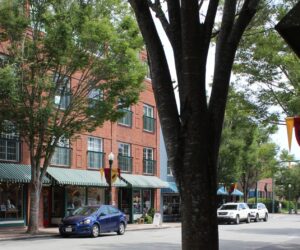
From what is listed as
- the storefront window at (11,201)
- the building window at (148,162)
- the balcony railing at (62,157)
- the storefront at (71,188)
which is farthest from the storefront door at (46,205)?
the building window at (148,162)

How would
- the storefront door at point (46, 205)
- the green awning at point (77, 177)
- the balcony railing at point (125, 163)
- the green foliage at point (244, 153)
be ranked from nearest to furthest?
the green awning at point (77, 177) → the storefront door at point (46, 205) → the balcony railing at point (125, 163) → the green foliage at point (244, 153)

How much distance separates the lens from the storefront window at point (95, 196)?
34625 millimetres

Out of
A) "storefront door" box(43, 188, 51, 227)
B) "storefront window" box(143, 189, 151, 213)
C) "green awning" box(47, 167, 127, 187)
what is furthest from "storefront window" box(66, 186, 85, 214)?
"storefront window" box(143, 189, 151, 213)

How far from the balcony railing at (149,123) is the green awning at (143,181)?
359 cm

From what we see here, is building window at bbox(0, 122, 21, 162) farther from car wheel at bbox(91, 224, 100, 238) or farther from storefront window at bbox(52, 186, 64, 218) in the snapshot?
car wheel at bbox(91, 224, 100, 238)

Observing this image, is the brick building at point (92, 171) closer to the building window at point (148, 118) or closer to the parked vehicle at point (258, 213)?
the building window at point (148, 118)

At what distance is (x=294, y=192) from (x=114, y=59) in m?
59.8

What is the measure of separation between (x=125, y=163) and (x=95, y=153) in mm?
3738

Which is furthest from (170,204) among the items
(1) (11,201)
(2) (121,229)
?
(1) (11,201)

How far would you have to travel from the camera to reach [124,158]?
37.9 meters

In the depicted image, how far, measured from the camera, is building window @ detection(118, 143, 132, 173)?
37472mm

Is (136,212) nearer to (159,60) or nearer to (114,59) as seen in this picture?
(114,59)

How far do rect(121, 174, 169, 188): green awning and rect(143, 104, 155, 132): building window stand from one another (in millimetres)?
3662

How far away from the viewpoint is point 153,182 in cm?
3978
